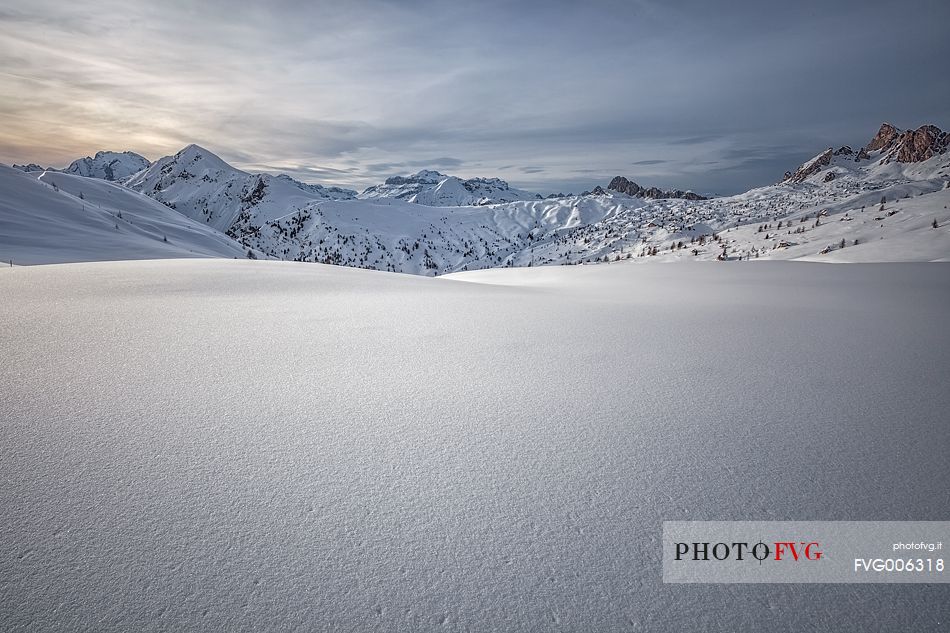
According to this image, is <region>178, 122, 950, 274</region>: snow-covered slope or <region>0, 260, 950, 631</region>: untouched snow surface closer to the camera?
<region>0, 260, 950, 631</region>: untouched snow surface

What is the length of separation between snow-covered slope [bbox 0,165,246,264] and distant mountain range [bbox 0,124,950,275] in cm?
11

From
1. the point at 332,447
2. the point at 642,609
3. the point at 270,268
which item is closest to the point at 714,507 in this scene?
the point at 642,609

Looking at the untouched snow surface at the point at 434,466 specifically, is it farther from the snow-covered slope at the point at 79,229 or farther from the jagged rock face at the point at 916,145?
the jagged rock face at the point at 916,145

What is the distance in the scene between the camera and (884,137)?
118 meters

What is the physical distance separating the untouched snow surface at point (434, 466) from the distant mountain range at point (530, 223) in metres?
12.7

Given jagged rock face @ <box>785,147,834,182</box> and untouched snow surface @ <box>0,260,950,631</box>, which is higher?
jagged rock face @ <box>785,147,834,182</box>

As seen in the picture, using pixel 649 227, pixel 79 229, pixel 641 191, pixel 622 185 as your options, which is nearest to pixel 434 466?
pixel 79 229

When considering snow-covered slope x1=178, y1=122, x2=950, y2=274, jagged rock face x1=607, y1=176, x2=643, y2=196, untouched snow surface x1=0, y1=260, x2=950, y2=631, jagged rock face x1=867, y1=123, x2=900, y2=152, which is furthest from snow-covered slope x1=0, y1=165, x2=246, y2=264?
jagged rock face x1=607, y1=176, x2=643, y2=196

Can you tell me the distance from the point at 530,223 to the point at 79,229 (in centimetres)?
9298

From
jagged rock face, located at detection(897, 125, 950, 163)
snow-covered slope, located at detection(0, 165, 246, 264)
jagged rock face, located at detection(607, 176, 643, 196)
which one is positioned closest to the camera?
snow-covered slope, located at detection(0, 165, 246, 264)

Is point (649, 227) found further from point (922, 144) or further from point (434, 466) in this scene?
point (922, 144)

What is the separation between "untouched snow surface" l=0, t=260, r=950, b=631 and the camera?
1643 mm

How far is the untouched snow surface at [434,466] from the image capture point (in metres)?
1.64

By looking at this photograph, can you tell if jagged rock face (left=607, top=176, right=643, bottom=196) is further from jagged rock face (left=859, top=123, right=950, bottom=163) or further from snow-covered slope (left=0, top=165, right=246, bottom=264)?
snow-covered slope (left=0, top=165, right=246, bottom=264)
